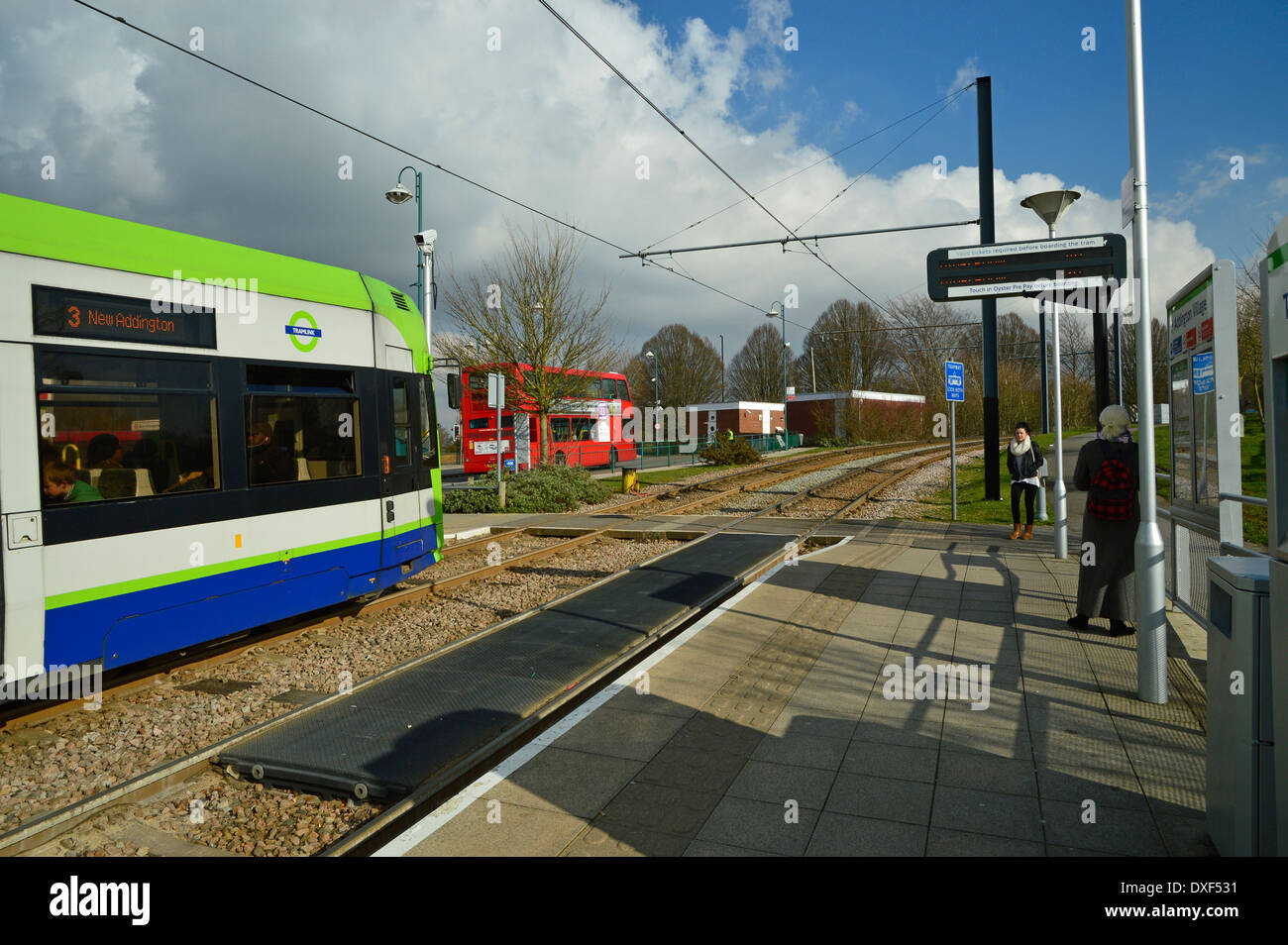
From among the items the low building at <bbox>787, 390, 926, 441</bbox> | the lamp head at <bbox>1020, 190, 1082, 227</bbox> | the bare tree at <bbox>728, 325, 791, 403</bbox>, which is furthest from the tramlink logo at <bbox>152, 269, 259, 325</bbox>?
the bare tree at <bbox>728, 325, 791, 403</bbox>

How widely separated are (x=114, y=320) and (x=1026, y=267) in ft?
28.5

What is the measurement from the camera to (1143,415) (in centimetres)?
539

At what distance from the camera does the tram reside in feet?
16.7

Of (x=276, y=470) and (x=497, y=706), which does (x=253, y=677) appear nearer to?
(x=276, y=470)

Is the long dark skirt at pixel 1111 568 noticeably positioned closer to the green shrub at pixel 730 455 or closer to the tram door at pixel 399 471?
the tram door at pixel 399 471

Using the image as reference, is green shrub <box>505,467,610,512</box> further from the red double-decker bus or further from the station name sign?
the station name sign

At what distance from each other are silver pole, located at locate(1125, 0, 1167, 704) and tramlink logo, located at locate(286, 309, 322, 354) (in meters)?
6.66

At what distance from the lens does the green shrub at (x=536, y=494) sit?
1928 centimetres

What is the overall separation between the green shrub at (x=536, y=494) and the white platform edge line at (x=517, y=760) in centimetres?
1203

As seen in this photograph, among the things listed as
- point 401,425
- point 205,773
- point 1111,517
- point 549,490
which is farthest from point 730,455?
point 205,773

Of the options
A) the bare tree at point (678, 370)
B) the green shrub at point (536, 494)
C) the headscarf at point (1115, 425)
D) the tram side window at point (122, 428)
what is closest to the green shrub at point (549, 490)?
the green shrub at point (536, 494)

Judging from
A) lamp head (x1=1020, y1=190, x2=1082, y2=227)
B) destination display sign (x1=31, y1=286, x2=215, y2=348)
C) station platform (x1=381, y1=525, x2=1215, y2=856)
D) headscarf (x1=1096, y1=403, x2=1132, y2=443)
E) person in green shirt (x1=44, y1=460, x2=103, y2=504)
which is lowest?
station platform (x1=381, y1=525, x2=1215, y2=856)

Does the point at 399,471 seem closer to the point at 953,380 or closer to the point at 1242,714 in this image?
the point at 1242,714
